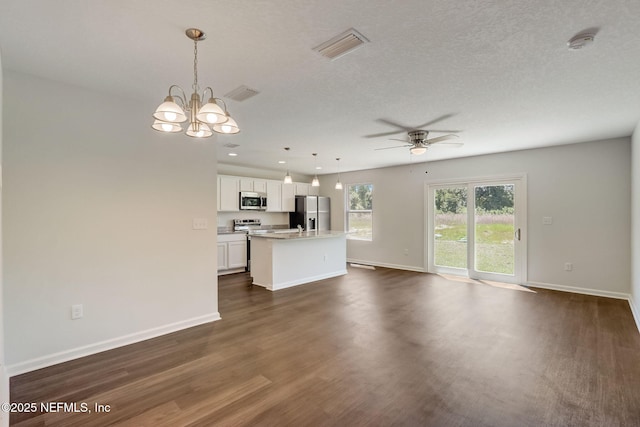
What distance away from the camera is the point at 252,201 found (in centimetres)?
737

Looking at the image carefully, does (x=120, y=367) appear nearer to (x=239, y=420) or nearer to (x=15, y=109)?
(x=239, y=420)

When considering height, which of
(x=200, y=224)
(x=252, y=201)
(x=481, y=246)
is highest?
(x=252, y=201)

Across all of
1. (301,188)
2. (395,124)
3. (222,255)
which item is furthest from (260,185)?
(395,124)

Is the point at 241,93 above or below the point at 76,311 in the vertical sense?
above

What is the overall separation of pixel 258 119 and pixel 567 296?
5.50m

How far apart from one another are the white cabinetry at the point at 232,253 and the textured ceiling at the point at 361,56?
3.40 metres

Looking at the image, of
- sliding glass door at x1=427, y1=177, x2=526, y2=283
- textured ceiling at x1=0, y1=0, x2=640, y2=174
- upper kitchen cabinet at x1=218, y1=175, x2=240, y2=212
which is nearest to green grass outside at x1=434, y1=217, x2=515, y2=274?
sliding glass door at x1=427, y1=177, x2=526, y2=283

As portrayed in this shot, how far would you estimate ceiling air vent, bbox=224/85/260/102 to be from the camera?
2.90 metres

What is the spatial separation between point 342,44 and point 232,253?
5.56m

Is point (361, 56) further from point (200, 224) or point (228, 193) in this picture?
point (228, 193)

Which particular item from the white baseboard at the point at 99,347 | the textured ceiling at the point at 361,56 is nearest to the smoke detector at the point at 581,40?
the textured ceiling at the point at 361,56

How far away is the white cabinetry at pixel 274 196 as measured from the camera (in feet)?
25.6

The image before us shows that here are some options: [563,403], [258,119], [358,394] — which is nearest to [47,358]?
[358,394]

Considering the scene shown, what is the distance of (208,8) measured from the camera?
1.76 m
